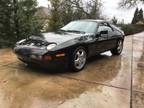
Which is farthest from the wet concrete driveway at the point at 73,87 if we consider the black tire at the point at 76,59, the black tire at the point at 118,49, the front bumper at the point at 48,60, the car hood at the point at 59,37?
the black tire at the point at 118,49

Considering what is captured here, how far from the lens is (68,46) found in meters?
4.45

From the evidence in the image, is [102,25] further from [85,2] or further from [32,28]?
[85,2]

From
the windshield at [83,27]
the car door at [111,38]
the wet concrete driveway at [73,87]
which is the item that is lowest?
the wet concrete driveway at [73,87]

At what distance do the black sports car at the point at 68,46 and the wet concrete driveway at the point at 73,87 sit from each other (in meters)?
0.34

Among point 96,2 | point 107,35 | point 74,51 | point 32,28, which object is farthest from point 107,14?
point 74,51

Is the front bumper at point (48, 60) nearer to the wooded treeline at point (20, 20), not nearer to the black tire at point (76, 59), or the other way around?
the black tire at point (76, 59)

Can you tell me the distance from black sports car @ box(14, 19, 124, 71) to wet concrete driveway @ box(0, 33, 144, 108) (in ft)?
1.10

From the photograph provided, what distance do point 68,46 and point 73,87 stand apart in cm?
100

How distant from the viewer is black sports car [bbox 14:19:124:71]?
426cm

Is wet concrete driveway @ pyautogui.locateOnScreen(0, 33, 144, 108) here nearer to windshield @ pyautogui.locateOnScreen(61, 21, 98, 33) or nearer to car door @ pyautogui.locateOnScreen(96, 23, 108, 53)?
car door @ pyautogui.locateOnScreen(96, 23, 108, 53)

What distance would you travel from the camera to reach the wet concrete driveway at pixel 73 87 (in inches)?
129

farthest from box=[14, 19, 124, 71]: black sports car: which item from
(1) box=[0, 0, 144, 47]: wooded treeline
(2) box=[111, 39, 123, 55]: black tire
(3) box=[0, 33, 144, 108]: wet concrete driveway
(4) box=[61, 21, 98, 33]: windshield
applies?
(1) box=[0, 0, 144, 47]: wooded treeline

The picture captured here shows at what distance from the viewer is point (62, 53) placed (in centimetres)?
434

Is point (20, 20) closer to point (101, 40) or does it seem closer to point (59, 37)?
point (101, 40)
